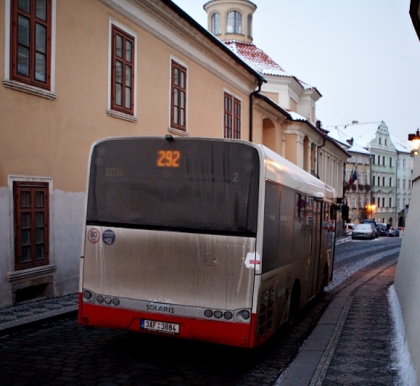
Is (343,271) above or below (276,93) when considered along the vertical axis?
below

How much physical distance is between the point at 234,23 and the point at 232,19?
13.2 inches

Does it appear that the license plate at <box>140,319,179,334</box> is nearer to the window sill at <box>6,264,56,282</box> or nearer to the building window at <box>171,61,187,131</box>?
the window sill at <box>6,264,56,282</box>

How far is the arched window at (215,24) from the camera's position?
40.1 meters

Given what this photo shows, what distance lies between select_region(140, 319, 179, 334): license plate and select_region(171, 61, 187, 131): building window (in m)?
11.0

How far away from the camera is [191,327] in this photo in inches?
264

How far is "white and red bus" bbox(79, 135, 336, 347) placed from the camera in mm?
6605

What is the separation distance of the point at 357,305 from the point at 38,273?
6.78 meters

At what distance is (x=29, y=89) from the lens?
10.7 m

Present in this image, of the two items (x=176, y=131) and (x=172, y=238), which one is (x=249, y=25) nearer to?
(x=176, y=131)

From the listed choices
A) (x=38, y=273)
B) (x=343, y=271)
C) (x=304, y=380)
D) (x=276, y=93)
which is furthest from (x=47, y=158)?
(x=276, y=93)

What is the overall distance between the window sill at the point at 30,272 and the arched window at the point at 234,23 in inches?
1249

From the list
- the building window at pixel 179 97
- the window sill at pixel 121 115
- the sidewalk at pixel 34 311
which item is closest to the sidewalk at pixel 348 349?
the sidewalk at pixel 34 311

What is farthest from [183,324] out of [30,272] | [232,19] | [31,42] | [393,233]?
[393,233]

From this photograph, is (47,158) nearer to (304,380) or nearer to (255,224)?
(255,224)
